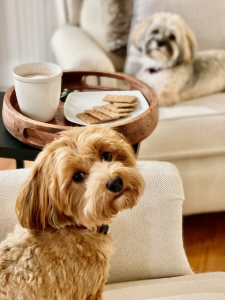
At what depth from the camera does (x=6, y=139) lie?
0.94 m

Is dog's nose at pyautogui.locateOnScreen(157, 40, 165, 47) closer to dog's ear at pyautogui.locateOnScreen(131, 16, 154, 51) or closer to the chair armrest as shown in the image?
dog's ear at pyautogui.locateOnScreen(131, 16, 154, 51)

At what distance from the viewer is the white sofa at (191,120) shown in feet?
4.94

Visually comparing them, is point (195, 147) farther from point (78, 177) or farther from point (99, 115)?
point (78, 177)

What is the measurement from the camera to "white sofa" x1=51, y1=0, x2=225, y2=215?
59.3 inches

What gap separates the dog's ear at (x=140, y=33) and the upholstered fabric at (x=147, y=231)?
0.95m

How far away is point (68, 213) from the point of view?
0.71m

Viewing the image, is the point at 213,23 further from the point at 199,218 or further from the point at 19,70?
the point at 19,70

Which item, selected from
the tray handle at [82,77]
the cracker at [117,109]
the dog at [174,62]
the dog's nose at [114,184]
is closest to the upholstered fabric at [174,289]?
the dog's nose at [114,184]

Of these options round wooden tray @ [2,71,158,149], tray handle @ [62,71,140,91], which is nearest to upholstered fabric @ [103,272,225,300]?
round wooden tray @ [2,71,158,149]

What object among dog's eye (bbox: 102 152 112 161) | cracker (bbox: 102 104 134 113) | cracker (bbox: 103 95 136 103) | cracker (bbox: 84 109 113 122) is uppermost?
cracker (bbox: 103 95 136 103)

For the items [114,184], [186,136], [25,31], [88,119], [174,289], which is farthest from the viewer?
[25,31]

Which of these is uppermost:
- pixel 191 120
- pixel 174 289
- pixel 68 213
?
pixel 68 213

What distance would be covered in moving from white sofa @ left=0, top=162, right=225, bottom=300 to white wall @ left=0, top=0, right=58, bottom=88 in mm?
1859

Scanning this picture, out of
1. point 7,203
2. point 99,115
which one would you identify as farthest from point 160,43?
point 7,203
